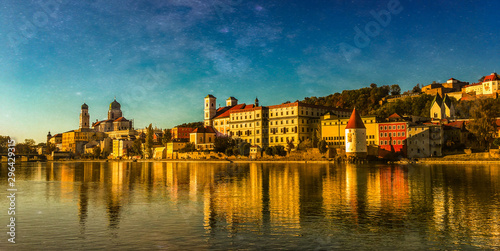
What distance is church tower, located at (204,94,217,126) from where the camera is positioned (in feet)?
442

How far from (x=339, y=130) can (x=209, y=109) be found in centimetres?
5465

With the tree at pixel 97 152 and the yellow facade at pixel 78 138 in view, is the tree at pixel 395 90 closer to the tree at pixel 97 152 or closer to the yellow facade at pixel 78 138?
the tree at pixel 97 152

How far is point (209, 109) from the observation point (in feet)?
442

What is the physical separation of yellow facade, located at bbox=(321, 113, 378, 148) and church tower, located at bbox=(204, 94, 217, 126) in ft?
159

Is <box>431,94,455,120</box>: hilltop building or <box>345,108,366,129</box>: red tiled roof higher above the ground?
<box>431,94,455,120</box>: hilltop building

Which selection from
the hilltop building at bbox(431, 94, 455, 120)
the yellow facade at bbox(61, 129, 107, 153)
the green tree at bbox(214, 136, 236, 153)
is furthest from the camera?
the yellow facade at bbox(61, 129, 107, 153)

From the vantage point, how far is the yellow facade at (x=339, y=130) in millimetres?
88188

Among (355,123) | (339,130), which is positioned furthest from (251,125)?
(355,123)

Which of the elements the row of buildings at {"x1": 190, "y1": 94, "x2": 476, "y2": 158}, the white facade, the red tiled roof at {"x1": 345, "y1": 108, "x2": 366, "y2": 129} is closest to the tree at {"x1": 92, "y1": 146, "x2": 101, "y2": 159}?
the row of buildings at {"x1": 190, "y1": 94, "x2": 476, "y2": 158}

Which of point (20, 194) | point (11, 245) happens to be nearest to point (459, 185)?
point (11, 245)

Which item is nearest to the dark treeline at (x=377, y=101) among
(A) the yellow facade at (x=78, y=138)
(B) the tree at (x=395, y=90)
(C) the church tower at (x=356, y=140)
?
(B) the tree at (x=395, y=90)

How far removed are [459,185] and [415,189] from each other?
6004 millimetres

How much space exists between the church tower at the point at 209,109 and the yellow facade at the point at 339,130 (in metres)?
→ 48.4

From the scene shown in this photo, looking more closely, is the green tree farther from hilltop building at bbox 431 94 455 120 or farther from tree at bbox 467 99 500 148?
tree at bbox 467 99 500 148
